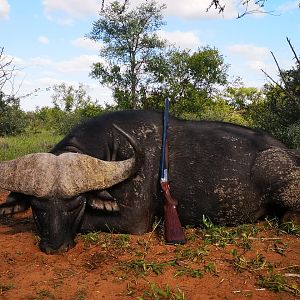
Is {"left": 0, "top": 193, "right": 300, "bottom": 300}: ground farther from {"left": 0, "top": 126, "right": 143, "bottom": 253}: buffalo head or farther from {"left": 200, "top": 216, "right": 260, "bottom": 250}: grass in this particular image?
{"left": 0, "top": 126, "right": 143, "bottom": 253}: buffalo head

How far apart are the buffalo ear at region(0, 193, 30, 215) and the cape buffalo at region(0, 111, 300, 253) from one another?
0.01 meters

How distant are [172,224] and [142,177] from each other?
0.64 meters

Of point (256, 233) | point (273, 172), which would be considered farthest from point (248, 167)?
point (256, 233)

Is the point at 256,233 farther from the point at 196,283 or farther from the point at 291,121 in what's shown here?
the point at 291,121

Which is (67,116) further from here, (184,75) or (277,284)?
(277,284)

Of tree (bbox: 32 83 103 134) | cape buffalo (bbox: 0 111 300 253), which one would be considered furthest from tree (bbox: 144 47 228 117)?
cape buffalo (bbox: 0 111 300 253)

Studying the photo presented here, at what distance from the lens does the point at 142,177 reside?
15.7ft

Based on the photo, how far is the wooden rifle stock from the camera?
4371 millimetres

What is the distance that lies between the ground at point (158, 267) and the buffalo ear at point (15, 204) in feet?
1.12

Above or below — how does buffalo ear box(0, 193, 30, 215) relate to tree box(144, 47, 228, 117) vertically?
below

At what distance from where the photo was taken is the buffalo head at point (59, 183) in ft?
13.5

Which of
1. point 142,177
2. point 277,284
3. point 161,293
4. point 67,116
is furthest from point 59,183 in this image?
point 67,116

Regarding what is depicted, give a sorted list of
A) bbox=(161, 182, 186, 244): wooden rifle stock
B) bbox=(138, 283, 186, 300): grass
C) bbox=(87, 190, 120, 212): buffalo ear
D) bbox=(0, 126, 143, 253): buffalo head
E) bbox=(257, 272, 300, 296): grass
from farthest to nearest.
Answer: bbox=(87, 190, 120, 212): buffalo ear, bbox=(161, 182, 186, 244): wooden rifle stock, bbox=(0, 126, 143, 253): buffalo head, bbox=(257, 272, 300, 296): grass, bbox=(138, 283, 186, 300): grass

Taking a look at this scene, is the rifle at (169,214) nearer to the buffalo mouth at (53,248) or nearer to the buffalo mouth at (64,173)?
the buffalo mouth at (64,173)
